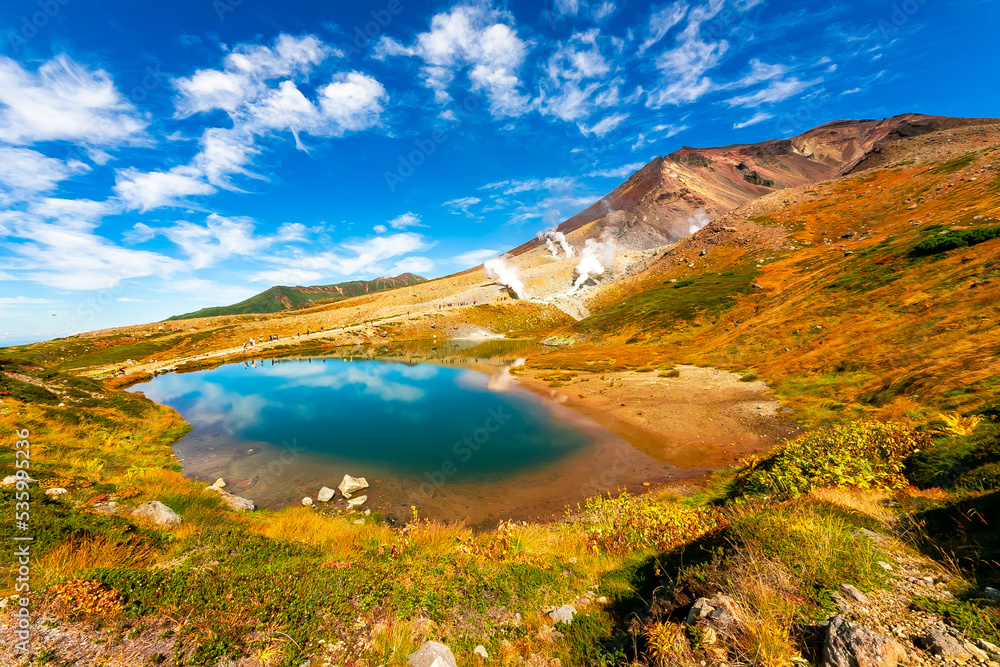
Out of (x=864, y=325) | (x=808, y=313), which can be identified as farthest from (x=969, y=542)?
(x=808, y=313)

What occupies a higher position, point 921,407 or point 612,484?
point 921,407

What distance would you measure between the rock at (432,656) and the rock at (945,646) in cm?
552

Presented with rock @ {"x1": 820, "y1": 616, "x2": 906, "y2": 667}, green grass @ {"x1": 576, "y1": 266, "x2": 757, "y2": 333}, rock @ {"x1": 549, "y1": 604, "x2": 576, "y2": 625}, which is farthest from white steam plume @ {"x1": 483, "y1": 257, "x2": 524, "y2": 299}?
rock @ {"x1": 820, "y1": 616, "x2": 906, "y2": 667}

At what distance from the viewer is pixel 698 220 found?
598 feet

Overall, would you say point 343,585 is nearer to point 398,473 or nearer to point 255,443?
point 398,473

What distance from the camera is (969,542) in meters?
5.00

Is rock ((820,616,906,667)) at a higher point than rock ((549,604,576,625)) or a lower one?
higher

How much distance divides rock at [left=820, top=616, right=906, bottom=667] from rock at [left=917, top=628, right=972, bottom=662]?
266 mm

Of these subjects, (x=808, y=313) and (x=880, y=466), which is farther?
(x=808, y=313)

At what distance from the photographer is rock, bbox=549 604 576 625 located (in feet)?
19.3

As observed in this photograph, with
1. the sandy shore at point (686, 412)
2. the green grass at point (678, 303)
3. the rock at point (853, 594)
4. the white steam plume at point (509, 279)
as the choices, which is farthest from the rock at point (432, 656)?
the white steam plume at point (509, 279)

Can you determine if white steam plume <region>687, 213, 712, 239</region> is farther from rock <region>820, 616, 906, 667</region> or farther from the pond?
rock <region>820, 616, 906, 667</region>

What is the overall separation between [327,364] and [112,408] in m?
31.4

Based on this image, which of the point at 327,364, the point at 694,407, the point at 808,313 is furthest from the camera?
the point at 327,364
